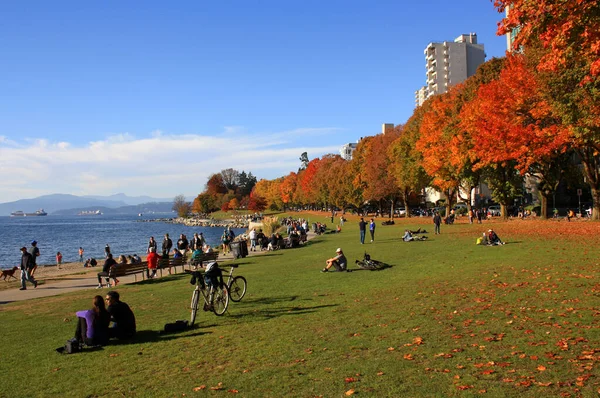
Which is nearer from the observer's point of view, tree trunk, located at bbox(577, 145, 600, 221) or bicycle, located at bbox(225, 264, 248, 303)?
bicycle, located at bbox(225, 264, 248, 303)

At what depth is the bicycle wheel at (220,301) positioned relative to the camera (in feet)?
40.0

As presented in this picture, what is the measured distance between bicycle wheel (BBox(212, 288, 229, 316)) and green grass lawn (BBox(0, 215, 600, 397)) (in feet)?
1.12

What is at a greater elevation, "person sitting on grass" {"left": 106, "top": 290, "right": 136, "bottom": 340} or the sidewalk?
"person sitting on grass" {"left": 106, "top": 290, "right": 136, "bottom": 340}

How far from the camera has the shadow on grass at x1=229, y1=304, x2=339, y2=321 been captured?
39.2ft

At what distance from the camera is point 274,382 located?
7.00m

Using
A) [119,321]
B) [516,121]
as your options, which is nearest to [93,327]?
[119,321]

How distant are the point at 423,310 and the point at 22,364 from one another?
8.16 meters

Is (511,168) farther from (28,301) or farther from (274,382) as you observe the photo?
(274,382)

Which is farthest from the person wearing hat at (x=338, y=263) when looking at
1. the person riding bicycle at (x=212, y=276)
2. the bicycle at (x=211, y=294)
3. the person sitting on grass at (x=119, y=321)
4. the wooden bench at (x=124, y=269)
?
the person sitting on grass at (x=119, y=321)

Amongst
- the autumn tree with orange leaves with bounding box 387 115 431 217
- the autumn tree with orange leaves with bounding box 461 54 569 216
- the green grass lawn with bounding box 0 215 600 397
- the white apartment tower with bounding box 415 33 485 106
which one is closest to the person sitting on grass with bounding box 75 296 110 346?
the green grass lawn with bounding box 0 215 600 397

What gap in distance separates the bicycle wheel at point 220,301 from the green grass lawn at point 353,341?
0.34m

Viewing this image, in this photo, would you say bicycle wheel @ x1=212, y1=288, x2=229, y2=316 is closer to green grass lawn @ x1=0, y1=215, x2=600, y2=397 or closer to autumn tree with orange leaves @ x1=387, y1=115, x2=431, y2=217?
green grass lawn @ x1=0, y1=215, x2=600, y2=397

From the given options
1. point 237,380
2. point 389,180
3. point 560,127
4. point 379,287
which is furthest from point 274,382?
point 389,180

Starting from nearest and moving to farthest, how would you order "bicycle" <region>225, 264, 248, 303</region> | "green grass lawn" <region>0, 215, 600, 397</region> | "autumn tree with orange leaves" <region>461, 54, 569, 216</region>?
"green grass lawn" <region>0, 215, 600, 397</region>, "bicycle" <region>225, 264, 248, 303</region>, "autumn tree with orange leaves" <region>461, 54, 569, 216</region>
